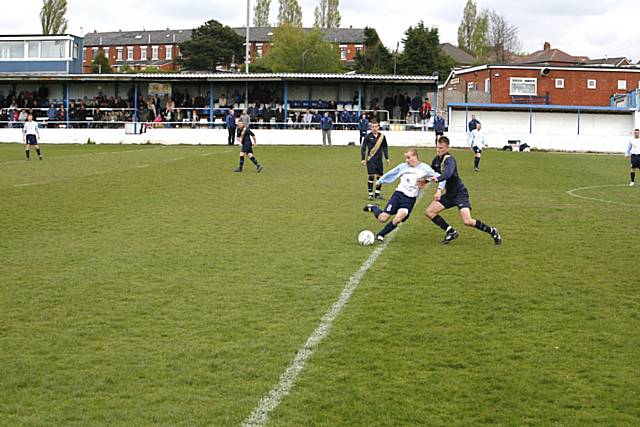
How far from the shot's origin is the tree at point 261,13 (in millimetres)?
127500

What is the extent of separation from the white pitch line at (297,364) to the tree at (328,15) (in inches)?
4850

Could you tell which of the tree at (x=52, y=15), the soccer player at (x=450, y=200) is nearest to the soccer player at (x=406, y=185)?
the soccer player at (x=450, y=200)

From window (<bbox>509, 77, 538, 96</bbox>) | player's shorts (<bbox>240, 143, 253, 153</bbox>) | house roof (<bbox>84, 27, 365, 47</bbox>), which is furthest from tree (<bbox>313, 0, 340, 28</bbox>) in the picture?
player's shorts (<bbox>240, 143, 253, 153</bbox>)

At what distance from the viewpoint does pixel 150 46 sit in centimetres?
13712

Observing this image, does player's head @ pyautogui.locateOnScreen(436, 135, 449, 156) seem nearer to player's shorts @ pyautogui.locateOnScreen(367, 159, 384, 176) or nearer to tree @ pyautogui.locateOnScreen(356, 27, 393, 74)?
player's shorts @ pyautogui.locateOnScreen(367, 159, 384, 176)

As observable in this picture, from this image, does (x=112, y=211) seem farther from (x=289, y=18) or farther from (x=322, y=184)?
(x=289, y=18)

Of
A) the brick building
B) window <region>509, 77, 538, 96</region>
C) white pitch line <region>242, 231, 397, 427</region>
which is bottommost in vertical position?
white pitch line <region>242, 231, 397, 427</region>

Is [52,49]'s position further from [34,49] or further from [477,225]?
[477,225]

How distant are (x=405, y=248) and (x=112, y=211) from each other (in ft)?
21.9

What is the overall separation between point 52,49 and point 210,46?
4679 cm

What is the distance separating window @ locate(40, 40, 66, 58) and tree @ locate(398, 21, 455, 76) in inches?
1565

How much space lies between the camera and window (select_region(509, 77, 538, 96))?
69.9 m

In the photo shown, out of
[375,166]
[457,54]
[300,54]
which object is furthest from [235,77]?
[457,54]

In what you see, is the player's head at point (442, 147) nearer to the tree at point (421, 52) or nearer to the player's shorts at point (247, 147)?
the player's shorts at point (247, 147)
